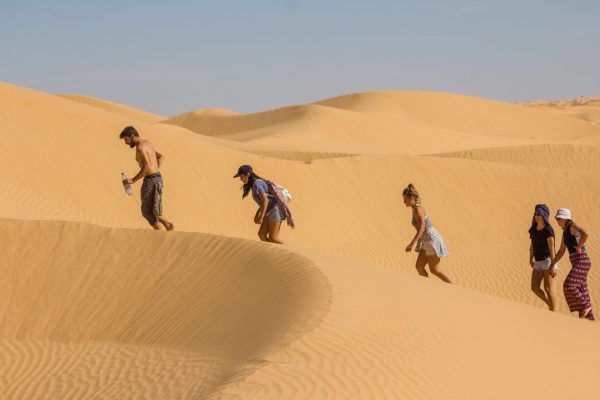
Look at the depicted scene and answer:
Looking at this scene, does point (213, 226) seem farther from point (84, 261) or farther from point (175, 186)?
point (84, 261)

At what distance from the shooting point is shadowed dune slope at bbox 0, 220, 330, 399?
8.05m

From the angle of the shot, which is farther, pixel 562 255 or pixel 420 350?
pixel 562 255

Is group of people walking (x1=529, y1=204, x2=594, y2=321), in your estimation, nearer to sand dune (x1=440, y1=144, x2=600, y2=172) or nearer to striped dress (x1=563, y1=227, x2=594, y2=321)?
striped dress (x1=563, y1=227, x2=594, y2=321)

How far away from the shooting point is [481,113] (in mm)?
73625

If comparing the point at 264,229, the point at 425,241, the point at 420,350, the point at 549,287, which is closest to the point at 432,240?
the point at 425,241

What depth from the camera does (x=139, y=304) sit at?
33.4 ft

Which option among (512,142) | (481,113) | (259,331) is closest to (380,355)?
(259,331)

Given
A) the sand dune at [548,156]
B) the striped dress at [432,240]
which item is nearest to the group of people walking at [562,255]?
the striped dress at [432,240]

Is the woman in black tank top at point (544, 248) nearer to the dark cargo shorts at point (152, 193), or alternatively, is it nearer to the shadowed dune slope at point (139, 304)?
the shadowed dune slope at point (139, 304)

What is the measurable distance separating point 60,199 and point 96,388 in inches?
400

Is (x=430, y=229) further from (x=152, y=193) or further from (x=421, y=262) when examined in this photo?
(x=152, y=193)

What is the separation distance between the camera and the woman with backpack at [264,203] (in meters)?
11.0

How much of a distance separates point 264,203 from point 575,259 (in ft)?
13.2

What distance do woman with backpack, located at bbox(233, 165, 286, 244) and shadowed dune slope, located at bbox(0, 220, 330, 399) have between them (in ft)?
2.18
